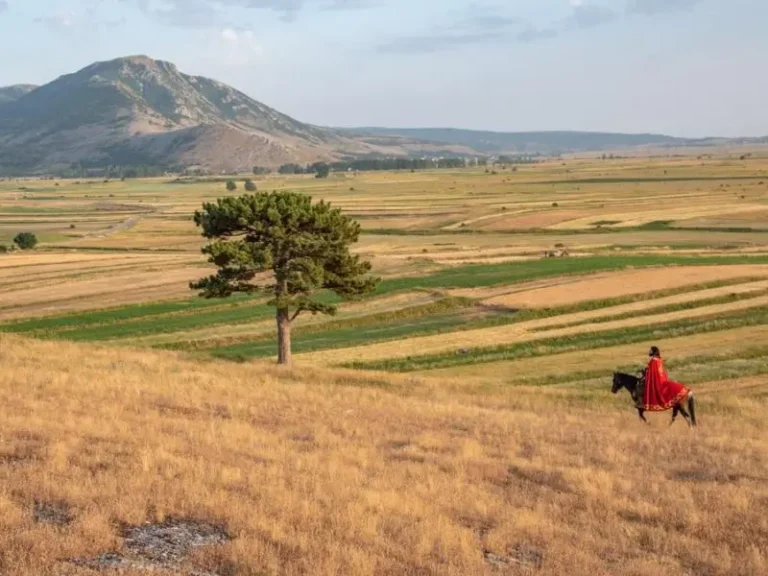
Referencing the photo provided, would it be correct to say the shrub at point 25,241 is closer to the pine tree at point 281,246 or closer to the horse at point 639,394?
the pine tree at point 281,246

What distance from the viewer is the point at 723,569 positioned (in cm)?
1273

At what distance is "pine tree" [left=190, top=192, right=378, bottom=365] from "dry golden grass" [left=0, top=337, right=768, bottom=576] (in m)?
14.7

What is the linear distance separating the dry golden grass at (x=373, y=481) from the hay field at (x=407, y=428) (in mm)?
65

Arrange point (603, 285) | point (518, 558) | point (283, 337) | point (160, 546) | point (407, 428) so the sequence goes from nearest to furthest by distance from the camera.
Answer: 1. point (160, 546)
2. point (518, 558)
3. point (407, 428)
4. point (283, 337)
5. point (603, 285)

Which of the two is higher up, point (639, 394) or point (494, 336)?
point (639, 394)

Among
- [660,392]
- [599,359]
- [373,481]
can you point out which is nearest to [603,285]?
[599,359]

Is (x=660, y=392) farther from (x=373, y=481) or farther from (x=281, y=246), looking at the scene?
(x=281, y=246)

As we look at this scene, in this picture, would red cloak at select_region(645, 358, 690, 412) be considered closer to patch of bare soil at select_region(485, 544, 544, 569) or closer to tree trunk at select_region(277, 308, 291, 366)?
patch of bare soil at select_region(485, 544, 544, 569)

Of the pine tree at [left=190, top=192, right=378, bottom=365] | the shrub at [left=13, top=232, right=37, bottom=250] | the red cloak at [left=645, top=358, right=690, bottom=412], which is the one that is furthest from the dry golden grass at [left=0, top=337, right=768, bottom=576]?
the shrub at [left=13, top=232, right=37, bottom=250]

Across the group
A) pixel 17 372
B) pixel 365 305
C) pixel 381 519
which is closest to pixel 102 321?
pixel 365 305

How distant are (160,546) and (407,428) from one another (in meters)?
11.9

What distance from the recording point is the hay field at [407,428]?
13062 mm

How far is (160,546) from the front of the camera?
1240 centimetres

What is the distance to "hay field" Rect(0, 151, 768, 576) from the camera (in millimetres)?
13062
